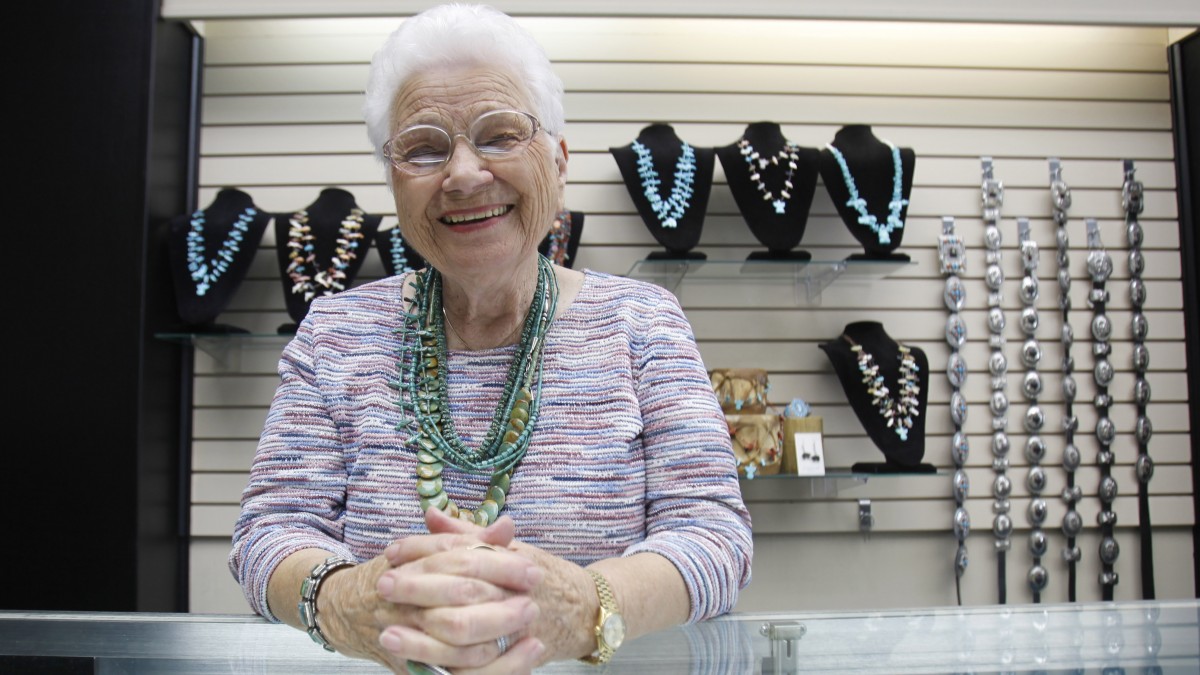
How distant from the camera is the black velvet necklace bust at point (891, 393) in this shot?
7.90ft

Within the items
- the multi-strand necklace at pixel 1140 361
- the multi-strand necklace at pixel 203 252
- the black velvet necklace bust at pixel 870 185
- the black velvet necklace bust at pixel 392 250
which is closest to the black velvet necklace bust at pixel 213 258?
the multi-strand necklace at pixel 203 252

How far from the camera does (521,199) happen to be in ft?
3.43

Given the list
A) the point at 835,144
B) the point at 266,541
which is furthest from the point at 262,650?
the point at 835,144

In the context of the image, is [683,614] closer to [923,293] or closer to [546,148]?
[546,148]

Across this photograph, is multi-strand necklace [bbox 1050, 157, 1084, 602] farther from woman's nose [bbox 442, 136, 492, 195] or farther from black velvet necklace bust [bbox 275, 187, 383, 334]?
woman's nose [bbox 442, 136, 492, 195]

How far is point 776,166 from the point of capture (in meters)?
2.43

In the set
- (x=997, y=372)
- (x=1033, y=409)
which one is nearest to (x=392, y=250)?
(x=997, y=372)

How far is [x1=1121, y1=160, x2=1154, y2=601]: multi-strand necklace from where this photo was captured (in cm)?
257

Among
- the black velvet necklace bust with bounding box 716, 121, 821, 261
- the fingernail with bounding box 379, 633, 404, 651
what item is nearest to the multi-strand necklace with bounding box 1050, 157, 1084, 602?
the black velvet necklace bust with bounding box 716, 121, 821, 261

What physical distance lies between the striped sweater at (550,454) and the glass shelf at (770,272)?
1372 mm

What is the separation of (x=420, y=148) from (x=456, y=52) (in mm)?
128

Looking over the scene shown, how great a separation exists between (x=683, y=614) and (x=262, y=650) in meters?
0.44

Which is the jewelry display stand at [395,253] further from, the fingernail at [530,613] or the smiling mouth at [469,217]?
the fingernail at [530,613]

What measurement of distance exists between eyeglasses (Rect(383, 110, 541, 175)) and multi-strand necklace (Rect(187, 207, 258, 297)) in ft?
5.24
